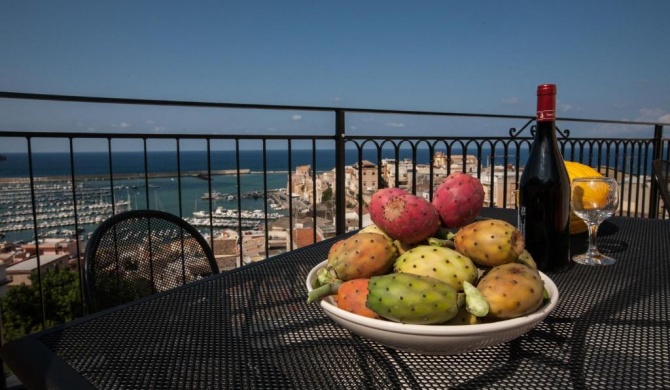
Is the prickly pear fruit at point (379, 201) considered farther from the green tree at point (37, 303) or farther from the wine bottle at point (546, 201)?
the green tree at point (37, 303)

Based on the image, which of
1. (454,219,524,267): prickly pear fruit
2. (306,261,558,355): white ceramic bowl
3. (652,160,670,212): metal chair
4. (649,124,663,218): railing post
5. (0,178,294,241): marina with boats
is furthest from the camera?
(649,124,663,218): railing post

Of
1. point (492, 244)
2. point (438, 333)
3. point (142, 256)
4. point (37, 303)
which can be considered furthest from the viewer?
point (37, 303)

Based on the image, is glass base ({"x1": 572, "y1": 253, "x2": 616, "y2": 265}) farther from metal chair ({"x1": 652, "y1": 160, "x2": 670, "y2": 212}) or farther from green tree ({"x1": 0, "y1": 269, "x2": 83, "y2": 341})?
green tree ({"x1": 0, "y1": 269, "x2": 83, "y2": 341})

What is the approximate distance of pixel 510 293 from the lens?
1.46ft

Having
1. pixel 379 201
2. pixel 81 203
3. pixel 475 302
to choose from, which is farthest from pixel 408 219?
pixel 81 203

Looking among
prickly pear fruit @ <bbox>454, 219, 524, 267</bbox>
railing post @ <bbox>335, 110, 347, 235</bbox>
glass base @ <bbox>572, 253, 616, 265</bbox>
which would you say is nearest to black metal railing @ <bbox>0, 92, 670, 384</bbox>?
railing post @ <bbox>335, 110, 347, 235</bbox>

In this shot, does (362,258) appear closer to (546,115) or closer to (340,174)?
(546,115)

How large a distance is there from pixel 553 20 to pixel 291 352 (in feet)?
60.8

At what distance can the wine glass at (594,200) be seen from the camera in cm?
88

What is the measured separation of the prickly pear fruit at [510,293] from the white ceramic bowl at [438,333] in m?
0.01

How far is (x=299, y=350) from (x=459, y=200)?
1.08 feet

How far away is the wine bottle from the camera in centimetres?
83

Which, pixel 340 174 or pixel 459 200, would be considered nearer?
pixel 459 200

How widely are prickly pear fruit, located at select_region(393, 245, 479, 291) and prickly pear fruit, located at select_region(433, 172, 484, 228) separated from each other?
0.44 ft
